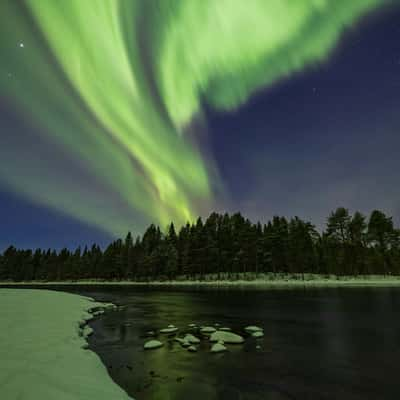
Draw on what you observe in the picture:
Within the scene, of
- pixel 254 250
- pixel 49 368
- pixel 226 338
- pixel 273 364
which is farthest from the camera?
pixel 254 250

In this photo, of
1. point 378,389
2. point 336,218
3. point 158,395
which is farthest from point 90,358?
point 336,218

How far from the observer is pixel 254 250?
259 ft

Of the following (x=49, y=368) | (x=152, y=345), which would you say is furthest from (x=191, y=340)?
(x=49, y=368)

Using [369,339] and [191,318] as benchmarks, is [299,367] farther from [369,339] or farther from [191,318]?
[191,318]

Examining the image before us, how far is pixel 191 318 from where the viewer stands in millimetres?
19125

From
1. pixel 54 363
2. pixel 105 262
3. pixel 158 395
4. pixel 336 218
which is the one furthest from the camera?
pixel 105 262

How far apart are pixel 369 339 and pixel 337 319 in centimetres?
534

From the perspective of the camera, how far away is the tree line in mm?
69625

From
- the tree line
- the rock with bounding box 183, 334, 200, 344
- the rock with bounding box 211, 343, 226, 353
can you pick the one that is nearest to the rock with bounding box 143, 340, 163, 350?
the rock with bounding box 183, 334, 200, 344

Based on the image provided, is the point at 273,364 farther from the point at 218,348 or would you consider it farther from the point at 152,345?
the point at 152,345

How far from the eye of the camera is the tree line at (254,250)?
2741 inches

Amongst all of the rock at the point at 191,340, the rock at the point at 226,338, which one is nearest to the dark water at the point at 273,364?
the rock at the point at 191,340

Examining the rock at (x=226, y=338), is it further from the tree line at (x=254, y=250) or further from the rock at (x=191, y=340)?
the tree line at (x=254, y=250)

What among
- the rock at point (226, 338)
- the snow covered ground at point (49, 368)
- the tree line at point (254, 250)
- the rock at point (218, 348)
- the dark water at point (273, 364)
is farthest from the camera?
the tree line at point (254, 250)
